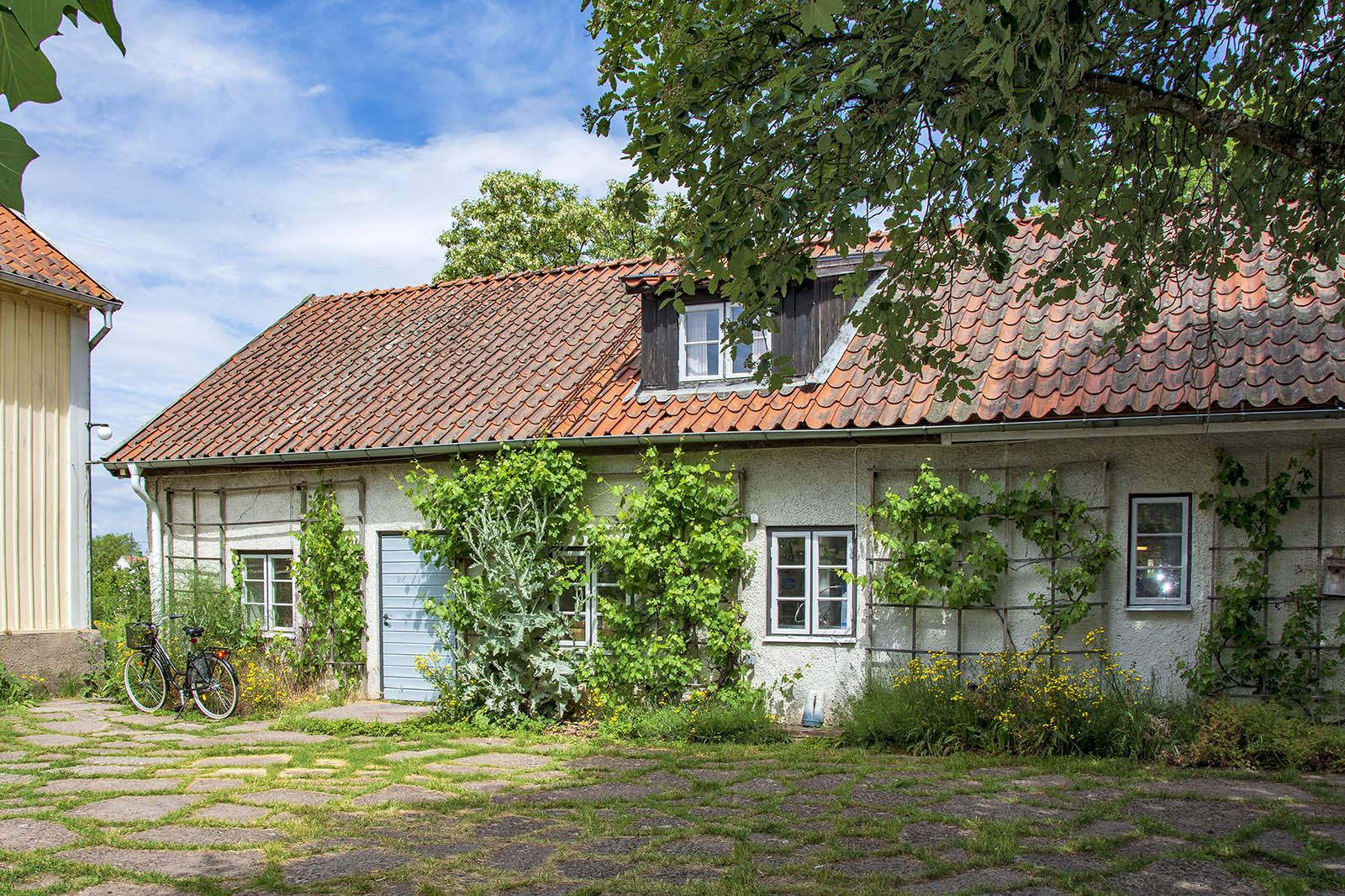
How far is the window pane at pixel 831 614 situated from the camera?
10.6 m

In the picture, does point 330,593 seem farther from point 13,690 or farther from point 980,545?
point 980,545

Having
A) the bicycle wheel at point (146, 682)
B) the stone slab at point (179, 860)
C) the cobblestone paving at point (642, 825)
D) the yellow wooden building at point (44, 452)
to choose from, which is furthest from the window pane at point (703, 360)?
the yellow wooden building at point (44, 452)

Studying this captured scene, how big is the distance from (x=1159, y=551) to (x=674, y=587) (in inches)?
185

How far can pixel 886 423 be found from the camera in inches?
392

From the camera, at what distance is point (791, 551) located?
1077 centimetres

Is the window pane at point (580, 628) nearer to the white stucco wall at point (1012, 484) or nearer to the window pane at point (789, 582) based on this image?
the white stucco wall at point (1012, 484)

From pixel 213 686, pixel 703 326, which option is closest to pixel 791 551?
pixel 703 326

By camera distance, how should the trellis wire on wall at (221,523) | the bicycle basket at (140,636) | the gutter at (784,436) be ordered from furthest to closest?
the trellis wire on wall at (221,523), the bicycle basket at (140,636), the gutter at (784,436)

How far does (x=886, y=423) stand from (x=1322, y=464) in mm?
3807

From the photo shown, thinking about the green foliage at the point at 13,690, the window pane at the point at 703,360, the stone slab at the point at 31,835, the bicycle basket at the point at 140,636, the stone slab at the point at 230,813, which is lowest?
the green foliage at the point at 13,690

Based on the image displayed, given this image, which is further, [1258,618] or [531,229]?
[531,229]

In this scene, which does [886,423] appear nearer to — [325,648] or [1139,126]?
[1139,126]

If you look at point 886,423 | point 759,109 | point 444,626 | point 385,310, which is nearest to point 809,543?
point 886,423

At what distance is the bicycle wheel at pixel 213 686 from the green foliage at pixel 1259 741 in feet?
32.6
